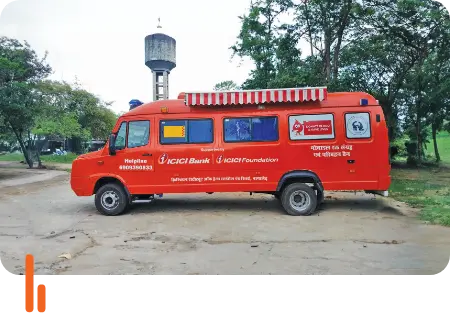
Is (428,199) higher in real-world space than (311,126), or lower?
lower

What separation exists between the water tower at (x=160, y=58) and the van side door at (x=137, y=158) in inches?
772

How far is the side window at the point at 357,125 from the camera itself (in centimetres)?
823

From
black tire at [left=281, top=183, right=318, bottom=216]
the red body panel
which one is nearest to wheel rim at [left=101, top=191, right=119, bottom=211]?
the red body panel

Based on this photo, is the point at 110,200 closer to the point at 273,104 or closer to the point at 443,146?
the point at 273,104

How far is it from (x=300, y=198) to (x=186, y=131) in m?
2.94

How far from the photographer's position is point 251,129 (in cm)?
849

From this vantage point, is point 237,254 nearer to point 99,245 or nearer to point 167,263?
point 167,263

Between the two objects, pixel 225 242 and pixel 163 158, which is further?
pixel 163 158

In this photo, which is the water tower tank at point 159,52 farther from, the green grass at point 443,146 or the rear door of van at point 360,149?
the green grass at point 443,146

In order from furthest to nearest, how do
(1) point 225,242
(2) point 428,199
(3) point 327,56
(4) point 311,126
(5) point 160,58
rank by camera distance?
(5) point 160,58
(3) point 327,56
(2) point 428,199
(4) point 311,126
(1) point 225,242

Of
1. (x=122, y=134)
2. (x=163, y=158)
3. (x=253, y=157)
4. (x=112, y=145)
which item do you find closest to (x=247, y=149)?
(x=253, y=157)

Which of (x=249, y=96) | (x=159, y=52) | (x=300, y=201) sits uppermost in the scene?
(x=159, y=52)

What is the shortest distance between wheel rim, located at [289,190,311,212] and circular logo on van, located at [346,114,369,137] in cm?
168

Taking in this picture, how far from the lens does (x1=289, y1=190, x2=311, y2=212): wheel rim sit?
27.1 feet
